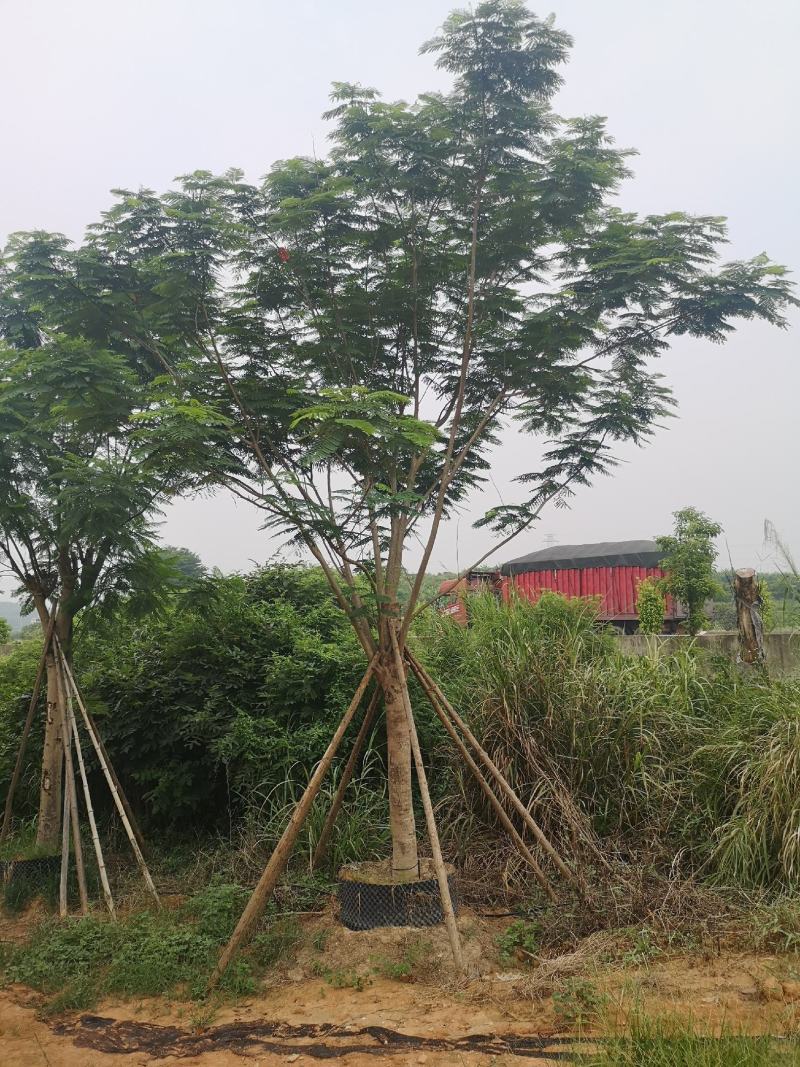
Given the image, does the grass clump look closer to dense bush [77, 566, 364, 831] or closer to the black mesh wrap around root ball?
the black mesh wrap around root ball

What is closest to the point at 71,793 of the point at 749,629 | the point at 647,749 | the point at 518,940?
the point at 518,940

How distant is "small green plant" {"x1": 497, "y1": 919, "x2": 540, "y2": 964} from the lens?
473 cm

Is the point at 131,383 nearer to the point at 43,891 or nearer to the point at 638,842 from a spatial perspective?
the point at 43,891

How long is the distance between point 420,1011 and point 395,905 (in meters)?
0.86

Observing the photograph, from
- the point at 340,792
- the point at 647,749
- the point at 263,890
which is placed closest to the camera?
the point at 263,890

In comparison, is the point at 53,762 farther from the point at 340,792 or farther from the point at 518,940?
the point at 518,940

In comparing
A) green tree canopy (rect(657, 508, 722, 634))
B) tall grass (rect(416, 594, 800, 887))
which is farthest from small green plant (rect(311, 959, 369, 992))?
green tree canopy (rect(657, 508, 722, 634))

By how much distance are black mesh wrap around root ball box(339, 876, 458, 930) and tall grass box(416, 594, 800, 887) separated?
1.12 m

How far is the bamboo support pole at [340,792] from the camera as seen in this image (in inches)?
215

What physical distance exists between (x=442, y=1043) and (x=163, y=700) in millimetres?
4153

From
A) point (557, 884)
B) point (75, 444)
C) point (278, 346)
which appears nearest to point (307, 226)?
point (278, 346)

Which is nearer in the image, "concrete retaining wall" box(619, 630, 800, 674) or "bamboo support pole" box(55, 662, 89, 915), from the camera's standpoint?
"bamboo support pole" box(55, 662, 89, 915)

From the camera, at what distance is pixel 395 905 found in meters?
5.01

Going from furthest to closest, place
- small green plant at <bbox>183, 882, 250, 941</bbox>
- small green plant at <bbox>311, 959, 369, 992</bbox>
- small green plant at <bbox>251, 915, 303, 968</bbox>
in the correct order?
small green plant at <bbox>183, 882, 250, 941</bbox> < small green plant at <bbox>251, 915, 303, 968</bbox> < small green plant at <bbox>311, 959, 369, 992</bbox>
